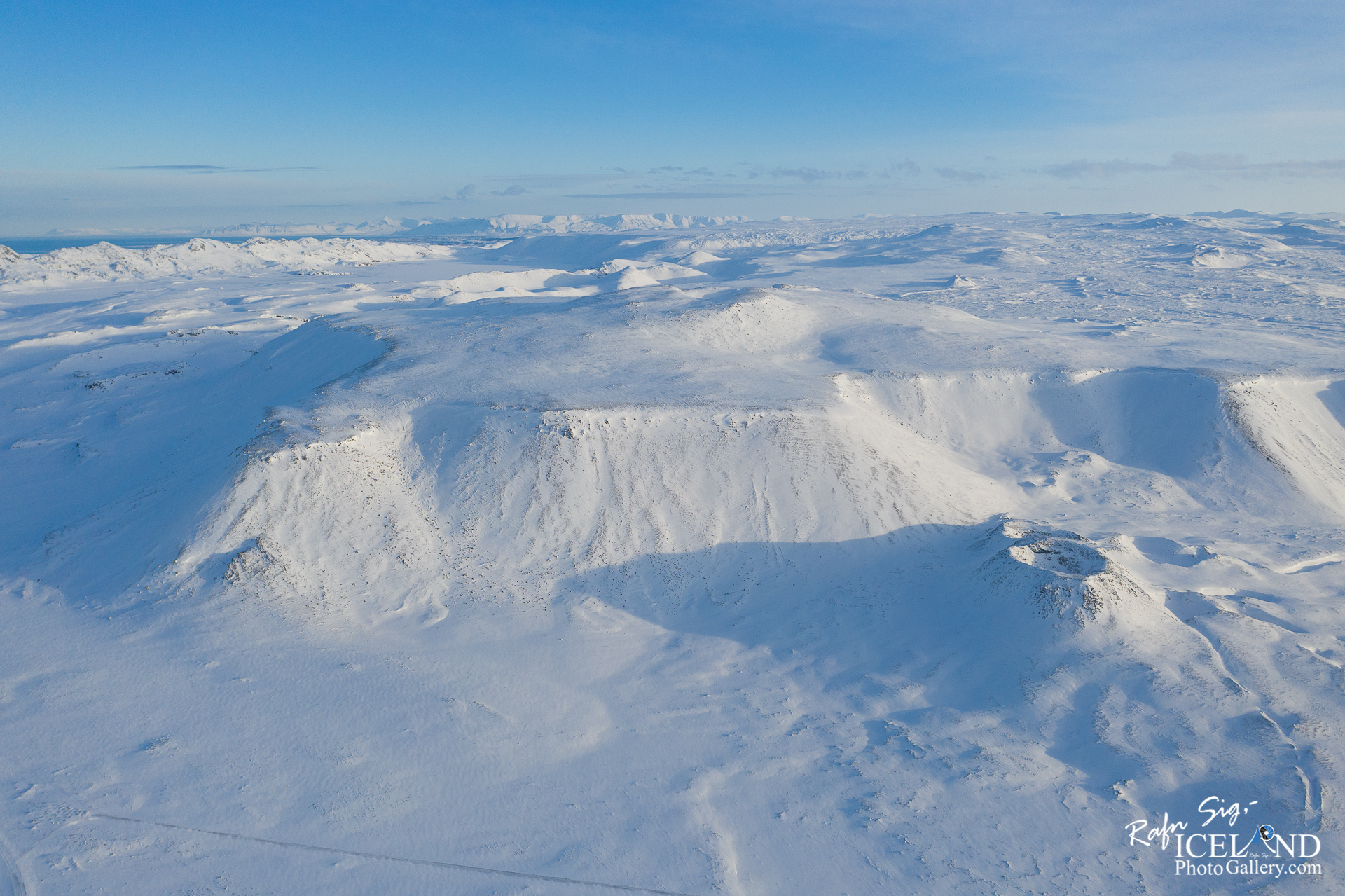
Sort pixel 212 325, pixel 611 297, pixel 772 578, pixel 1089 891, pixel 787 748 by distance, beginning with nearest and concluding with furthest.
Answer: pixel 1089 891
pixel 787 748
pixel 772 578
pixel 611 297
pixel 212 325

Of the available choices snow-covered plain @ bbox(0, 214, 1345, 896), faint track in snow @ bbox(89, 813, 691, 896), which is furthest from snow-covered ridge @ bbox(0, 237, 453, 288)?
faint track in snow @ bbox(89, 813, 691, 896)

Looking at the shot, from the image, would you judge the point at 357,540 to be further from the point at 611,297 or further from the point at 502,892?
the point at 611,297

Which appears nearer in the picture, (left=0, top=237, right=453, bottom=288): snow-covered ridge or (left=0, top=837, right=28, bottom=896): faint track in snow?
(left=0, top=837, right=28, bottom=896): faint track in snow

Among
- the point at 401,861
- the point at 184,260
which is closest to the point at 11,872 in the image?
the point at 401,861

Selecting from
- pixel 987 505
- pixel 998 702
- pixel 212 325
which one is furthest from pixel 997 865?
pixel 212 325

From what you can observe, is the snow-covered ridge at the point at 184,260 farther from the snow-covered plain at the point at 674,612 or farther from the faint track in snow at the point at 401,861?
the faint track in snow at the point at 401,861

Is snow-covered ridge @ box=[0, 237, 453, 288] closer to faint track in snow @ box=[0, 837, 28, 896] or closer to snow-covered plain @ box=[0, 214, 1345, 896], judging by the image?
snow-covered plain @ box=[0, 214, 1345, 896]
